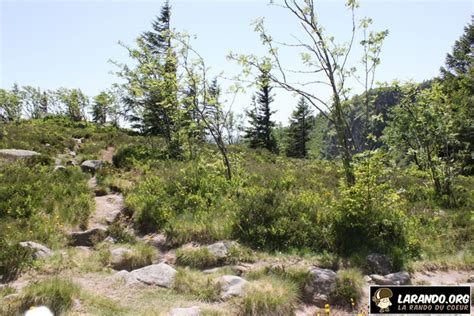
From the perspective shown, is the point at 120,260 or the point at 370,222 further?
the point at 370,222

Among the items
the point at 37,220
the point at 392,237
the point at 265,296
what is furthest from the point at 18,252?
the point at 392,237

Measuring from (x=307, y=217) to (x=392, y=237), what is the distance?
2.07 m

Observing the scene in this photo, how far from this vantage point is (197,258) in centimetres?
738

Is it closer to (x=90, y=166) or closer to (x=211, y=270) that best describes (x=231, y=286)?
(x=211, y=270)

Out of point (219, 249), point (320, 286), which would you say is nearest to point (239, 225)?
point (219, 249)

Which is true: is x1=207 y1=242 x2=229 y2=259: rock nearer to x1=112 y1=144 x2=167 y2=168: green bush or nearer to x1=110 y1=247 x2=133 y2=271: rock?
x1=110 y1=247 x2=133 y2=271: rock

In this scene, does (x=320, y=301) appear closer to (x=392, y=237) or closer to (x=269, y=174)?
(x=392, y=237)

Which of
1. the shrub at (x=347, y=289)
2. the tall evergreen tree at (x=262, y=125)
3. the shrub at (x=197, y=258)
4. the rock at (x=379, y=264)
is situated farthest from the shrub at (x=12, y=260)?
the tall evergreen tree at (x=262, y=125)

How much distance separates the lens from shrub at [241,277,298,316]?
17.1 feet

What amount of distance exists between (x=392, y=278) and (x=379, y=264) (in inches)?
23.3

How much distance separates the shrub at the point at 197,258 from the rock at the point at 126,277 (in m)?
1.36

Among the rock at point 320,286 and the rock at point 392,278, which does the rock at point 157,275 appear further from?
the rock at point 392,278

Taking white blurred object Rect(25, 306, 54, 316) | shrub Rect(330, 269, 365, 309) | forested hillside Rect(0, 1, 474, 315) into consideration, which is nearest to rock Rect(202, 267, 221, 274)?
forested hillside Rect(0, 1, 474, 315)

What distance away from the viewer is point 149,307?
17.2 feet
